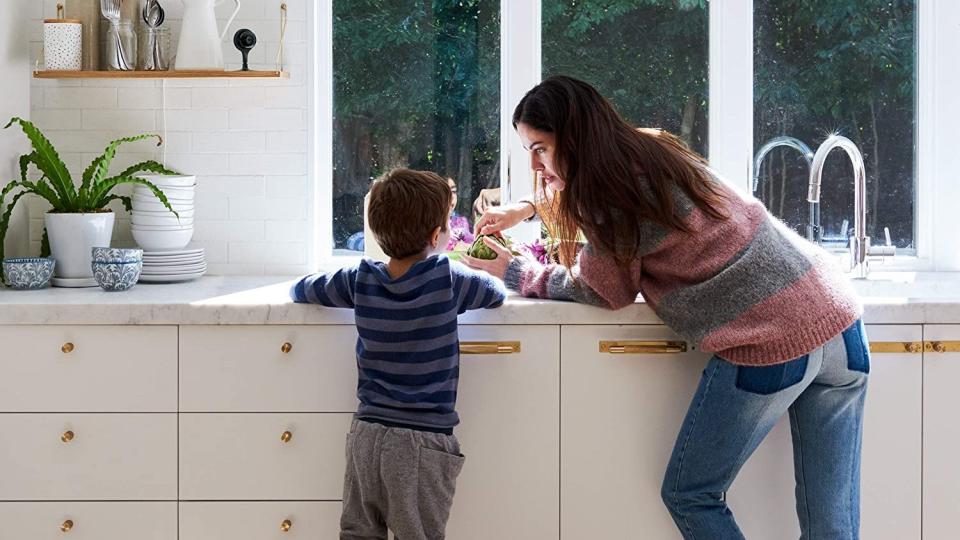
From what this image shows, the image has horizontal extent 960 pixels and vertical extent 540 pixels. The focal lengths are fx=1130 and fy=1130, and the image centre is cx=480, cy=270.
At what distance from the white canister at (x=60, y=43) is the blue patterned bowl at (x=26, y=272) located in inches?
21.9

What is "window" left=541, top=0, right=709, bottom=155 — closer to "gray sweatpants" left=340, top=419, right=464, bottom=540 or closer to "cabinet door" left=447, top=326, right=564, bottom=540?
"cabinet door" left=447, top=326, right=564, bottom=540

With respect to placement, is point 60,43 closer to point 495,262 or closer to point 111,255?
point 111,255

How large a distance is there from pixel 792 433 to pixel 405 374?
840mm

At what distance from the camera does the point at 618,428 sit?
8.32 ft

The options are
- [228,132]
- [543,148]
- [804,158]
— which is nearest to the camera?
[543,148]

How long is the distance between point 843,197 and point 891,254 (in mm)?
233

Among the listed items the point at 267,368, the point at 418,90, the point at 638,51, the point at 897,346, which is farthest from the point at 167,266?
the point at 897,346

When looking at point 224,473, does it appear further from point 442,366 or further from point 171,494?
point 442,366

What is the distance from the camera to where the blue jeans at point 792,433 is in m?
2.27

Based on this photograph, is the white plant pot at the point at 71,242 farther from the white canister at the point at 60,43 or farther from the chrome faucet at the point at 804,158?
the chrome faucet at the point at 804,158

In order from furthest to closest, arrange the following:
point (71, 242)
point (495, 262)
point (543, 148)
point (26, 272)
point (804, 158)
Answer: point (804, 158), point (71, 242), point (26, 272), point (495, 262), point (543, 148)

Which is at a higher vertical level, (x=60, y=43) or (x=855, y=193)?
(x=60, y=43)

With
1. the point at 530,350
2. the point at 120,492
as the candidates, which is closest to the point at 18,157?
the point at 120,492

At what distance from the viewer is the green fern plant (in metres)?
2.88
